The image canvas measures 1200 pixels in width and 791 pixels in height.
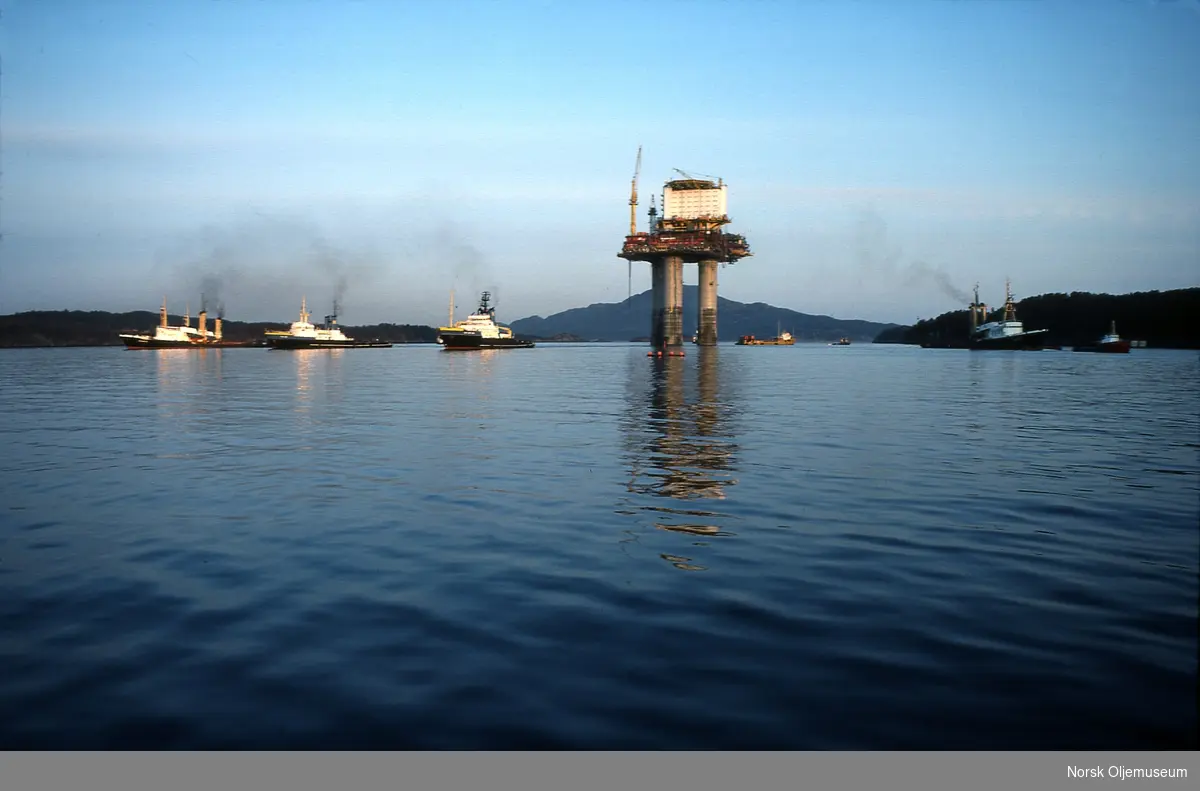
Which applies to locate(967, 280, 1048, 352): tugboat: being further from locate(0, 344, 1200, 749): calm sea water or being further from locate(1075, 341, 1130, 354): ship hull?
locate(0, 344, 1200, 749): calm sea water

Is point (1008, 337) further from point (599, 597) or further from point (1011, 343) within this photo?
point (599, 597)

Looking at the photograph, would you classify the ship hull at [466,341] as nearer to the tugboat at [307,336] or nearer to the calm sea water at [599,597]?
the tugboat at [307,336]

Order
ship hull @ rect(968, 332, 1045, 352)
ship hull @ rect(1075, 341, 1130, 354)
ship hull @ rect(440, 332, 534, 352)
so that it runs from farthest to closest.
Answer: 1. ship hull @ rect(968, 332, 1045, 352)
2. ship hull @ rect(440, 332, 534, 352)
3. ship hull @ rect(1075, 341, 1130, 354)

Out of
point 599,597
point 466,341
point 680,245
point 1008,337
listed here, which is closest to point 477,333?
point 466,341

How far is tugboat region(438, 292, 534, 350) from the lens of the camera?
153500 millimetres

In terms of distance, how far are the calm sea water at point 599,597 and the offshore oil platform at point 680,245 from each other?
143 meters

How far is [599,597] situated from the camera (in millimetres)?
9055

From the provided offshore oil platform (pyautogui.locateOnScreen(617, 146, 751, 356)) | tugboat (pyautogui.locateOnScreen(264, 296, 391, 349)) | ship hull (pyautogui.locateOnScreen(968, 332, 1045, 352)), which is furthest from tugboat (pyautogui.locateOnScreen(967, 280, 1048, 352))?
tugboat (pyautogui.locateOnScreen(264, 296, 391, 349))

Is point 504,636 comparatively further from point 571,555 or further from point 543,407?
point 543,407

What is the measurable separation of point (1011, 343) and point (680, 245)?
71.7 meters

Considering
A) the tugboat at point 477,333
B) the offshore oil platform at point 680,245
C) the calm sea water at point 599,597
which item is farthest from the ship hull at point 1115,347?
the calm sea water at point 599,597

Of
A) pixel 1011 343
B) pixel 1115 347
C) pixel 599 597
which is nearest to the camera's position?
pixel 599 597

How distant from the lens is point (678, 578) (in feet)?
32.1

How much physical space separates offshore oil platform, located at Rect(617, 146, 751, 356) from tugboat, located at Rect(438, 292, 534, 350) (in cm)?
3066
